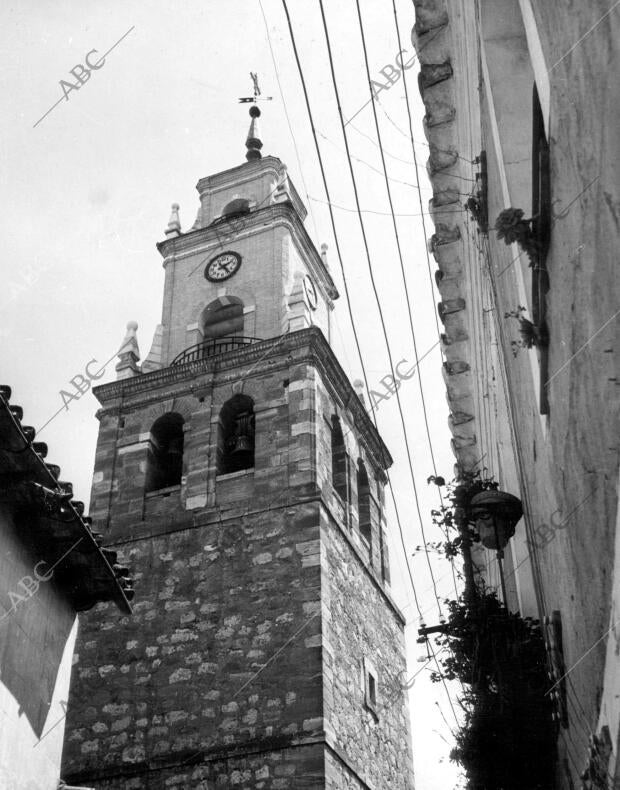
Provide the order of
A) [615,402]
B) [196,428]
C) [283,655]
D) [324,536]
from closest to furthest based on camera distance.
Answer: [615,402]
[283,655]
[324,536]
[196,428]

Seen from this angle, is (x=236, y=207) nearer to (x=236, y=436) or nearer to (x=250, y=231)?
(x=250, y=231)

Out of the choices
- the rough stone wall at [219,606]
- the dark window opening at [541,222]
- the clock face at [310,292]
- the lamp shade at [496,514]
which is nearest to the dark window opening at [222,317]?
the clock face at [310,292]

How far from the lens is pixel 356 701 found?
1598cm

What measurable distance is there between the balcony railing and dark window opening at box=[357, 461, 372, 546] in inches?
130

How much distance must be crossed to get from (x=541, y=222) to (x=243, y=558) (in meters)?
12.4

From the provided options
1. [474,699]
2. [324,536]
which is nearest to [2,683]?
[474,699]

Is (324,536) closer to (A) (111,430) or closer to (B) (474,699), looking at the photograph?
(A) (111,430)

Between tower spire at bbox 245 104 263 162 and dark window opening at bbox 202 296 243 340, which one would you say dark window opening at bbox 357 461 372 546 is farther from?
tower spire at bbox 245 104 263 162

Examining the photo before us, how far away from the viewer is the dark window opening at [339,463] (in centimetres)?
1891

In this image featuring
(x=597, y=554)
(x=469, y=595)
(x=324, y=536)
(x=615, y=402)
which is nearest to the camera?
(x=615, y=402)

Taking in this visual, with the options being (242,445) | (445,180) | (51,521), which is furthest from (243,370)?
(51,521)

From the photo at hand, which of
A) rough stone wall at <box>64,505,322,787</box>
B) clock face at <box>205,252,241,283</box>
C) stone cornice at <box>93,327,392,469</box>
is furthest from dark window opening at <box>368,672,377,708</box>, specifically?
clock face at <box>205,252,241,283</box>

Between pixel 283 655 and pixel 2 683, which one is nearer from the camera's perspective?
pixel 2 683

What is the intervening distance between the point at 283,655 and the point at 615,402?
40.4 ft
